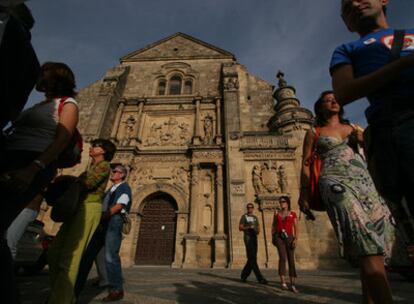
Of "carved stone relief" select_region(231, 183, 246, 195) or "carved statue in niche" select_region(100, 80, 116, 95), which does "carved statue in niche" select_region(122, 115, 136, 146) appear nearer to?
"carved statue in niche" select_region(100, 80, 116, 95)

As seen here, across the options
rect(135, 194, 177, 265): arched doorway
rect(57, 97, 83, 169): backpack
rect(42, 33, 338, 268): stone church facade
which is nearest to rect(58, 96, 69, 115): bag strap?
rect(57, 97, 83, 169): backpack

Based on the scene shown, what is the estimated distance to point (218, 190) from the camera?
10.5 meters

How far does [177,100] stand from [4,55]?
1328 cm

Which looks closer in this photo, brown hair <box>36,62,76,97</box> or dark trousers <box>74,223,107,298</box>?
brown hair <box>36,62,76,97</box>

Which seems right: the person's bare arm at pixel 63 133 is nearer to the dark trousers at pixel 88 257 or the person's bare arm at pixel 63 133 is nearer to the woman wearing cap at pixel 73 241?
the woman wearing cap at pixel 73 241

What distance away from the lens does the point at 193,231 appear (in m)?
9.73

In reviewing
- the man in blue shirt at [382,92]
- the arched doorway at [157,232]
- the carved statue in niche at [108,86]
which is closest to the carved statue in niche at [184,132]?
the arched doorway at [157,232]

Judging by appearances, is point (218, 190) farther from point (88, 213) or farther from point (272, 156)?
point (88, 213)

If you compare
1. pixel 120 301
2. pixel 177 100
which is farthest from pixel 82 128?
pixel 120 301

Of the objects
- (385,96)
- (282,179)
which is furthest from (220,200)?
(385,96)

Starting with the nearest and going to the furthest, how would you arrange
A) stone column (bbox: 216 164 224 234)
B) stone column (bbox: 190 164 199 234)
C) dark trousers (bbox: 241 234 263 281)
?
dark trousers (bbox: 241 234 263 281) → stone column (bbox: 216 164 224 234) → stone column (bbox: 190 164 199 234)

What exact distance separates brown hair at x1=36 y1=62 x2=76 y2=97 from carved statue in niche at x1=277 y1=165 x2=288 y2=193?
30.5 feet

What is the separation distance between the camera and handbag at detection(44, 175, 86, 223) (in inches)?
73.2

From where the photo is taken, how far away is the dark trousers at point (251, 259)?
15.4 feet
